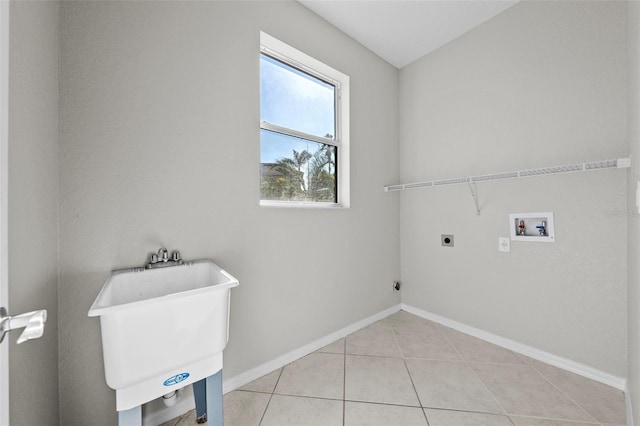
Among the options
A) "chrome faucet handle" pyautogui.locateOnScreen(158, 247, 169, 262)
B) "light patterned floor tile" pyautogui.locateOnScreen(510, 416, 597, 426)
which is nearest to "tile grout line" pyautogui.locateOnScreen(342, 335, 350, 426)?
"light patterned floor tile" pyautogui.locateOnScreen(510, 416, 597, 426)

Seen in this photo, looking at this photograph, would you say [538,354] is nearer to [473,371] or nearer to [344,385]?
[473,371]

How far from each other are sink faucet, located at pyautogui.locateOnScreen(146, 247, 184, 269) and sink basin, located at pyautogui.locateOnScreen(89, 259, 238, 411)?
10cm

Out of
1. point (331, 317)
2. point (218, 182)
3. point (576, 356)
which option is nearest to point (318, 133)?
point (218, 182)

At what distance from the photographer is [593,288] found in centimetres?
150

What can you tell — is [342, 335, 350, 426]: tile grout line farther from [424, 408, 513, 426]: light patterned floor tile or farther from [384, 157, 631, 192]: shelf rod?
[384, 157, 631, 192]: shelf rod

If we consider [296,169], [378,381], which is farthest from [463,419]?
[296,169]

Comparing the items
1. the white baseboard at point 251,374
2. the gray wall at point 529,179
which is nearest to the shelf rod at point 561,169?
the gray wall at point 529,179

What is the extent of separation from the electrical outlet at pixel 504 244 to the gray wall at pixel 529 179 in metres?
0.04

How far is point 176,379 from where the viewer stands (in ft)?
2.97

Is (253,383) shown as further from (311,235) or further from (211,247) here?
(311,235)

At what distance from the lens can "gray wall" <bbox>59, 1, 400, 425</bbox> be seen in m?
1.04

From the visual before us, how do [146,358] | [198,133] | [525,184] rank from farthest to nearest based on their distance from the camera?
1. [525,184]
2. [198,133]
3. [146,358]

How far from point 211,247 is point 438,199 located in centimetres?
193

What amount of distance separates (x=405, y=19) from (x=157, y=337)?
253 cm
